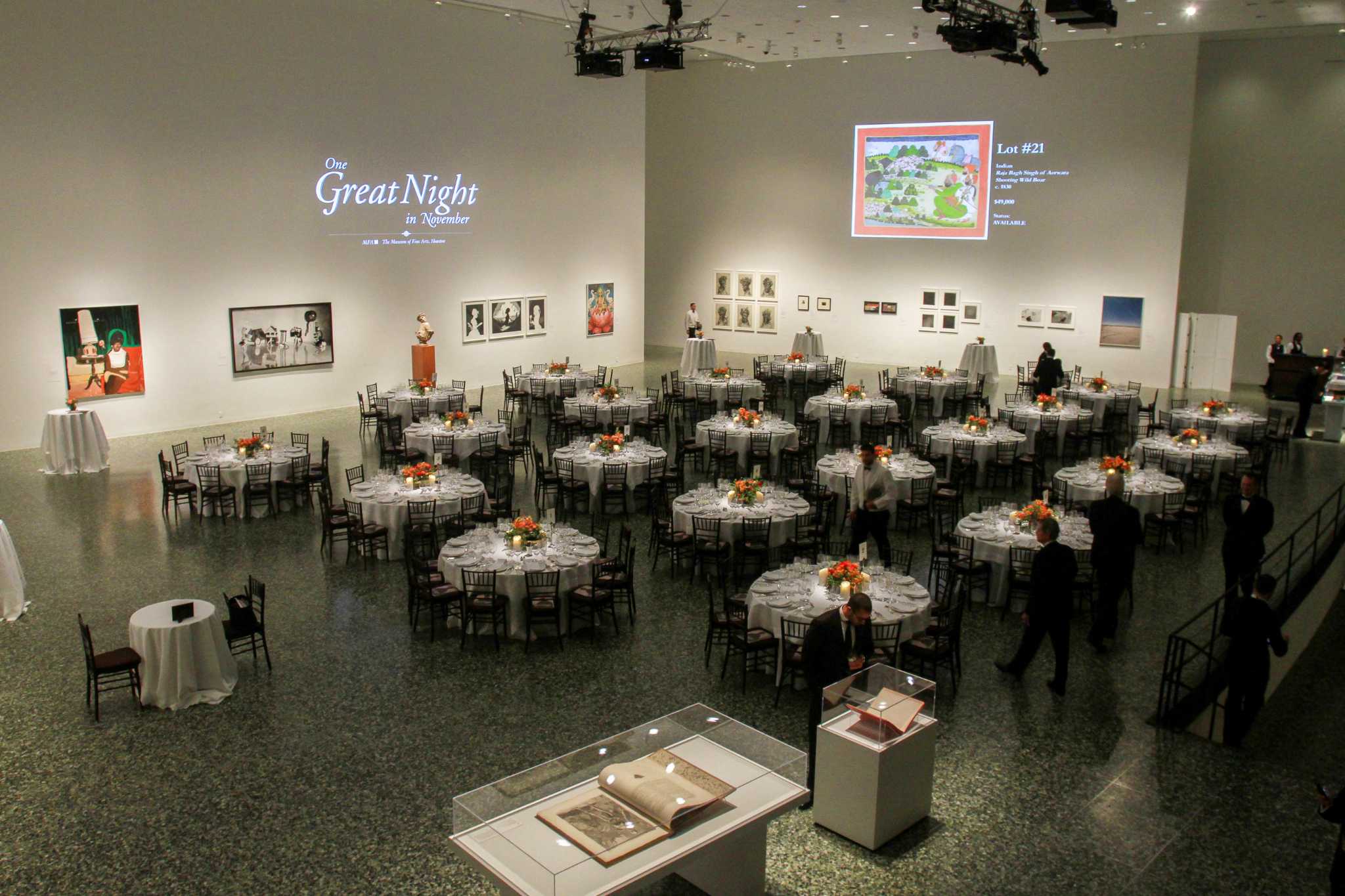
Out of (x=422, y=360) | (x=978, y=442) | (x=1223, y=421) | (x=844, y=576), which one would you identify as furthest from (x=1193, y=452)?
(x=422, y=360)

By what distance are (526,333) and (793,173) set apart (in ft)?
30.4

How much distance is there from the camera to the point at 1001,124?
2600cm

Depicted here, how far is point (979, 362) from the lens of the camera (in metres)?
24.5

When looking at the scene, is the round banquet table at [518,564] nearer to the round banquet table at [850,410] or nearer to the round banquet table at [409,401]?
the round banquet table at [409,401]

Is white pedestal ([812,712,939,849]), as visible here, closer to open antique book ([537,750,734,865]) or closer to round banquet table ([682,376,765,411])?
open antique book ([537,750,734,865])

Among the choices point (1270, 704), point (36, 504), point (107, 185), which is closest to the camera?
point (1270, 704)

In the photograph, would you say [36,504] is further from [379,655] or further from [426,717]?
[426,717]

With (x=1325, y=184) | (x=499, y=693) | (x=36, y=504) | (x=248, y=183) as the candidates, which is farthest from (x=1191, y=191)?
(x=36, y=504)

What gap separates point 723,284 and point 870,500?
20.4m

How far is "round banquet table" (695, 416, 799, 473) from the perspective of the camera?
1631 centimetres

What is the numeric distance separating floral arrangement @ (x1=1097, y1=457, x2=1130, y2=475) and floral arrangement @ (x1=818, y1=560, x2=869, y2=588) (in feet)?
18.0

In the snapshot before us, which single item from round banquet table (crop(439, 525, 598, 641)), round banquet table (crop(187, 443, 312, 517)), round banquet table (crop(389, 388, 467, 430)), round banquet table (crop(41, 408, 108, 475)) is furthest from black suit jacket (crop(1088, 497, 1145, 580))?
round banquet table (crop(41, 408, 108, 475))

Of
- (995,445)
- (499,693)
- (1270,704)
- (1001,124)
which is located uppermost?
(1001,124)

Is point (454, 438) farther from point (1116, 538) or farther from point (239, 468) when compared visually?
point (1116, 538)
